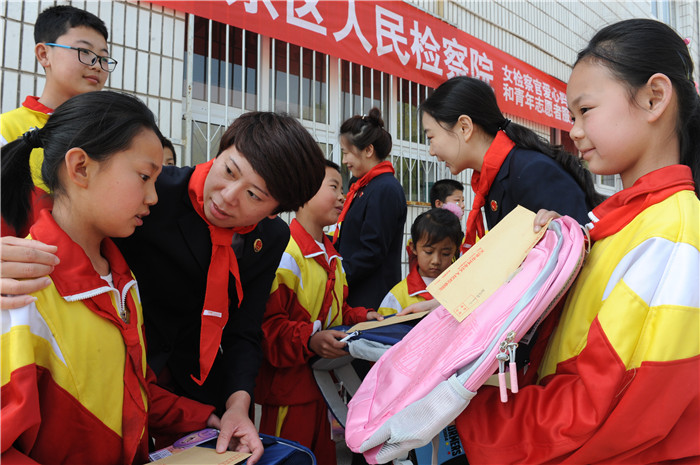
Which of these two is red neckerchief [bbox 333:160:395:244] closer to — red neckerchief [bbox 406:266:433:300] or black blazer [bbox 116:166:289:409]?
red neckerchief [bbox 406:266:433:300]

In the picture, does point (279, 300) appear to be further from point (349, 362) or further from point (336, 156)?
point (336, 156)

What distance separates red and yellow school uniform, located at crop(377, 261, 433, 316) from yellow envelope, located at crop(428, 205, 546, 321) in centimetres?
124

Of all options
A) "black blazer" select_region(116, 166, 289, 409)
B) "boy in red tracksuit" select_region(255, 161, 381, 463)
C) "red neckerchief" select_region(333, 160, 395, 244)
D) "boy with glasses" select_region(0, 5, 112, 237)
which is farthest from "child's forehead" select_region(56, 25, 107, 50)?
"red neckerchief" select_region(333, 160, 395, 244)

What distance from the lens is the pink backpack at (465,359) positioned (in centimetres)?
81

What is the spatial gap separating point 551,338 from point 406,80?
13.5ft

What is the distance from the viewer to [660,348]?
0.75 meters

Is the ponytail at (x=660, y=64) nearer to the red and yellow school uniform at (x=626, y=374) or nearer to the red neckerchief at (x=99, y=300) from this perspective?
the red and yellow school uniform at (x=626, y=374)

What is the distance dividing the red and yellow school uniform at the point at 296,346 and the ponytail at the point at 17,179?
83cm

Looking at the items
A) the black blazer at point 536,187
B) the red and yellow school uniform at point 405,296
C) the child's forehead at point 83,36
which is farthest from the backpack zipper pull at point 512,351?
the child's forehead at point 83,36

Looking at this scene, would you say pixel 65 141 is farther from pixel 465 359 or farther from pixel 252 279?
pixel 465 359

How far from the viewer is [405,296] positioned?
7.50 feet

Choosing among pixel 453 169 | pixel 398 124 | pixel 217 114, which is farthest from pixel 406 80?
pixel 453 169

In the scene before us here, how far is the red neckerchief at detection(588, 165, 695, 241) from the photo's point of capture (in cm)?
91

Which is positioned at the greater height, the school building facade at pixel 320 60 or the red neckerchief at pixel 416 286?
the school building facade at pixel 320 60
